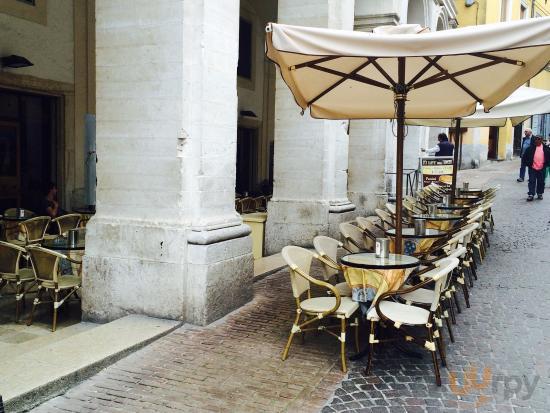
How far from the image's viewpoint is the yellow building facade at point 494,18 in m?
28.1

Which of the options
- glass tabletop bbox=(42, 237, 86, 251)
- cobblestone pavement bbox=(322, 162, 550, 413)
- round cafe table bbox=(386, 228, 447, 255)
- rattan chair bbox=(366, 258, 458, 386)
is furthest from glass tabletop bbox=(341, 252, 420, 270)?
glass tabletop bbox=(42, 237, 86, 251)

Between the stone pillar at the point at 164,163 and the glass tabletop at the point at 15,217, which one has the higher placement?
the stone pillar at the point at 164,163

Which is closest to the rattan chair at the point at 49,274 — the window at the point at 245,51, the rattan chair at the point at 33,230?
the rattan chair at the point at 33,230

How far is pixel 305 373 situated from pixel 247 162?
14.1 m

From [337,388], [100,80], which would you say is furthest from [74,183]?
[337,388]

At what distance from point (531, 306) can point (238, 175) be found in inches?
483

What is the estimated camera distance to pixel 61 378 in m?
3.62

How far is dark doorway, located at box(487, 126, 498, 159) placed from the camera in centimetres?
3238

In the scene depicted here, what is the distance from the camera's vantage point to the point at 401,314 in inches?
159

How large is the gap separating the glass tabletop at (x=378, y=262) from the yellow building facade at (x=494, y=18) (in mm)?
24947

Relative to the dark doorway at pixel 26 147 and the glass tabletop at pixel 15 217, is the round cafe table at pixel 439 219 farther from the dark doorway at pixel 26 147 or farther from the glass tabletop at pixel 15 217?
the dark doorway at pixel 26 147

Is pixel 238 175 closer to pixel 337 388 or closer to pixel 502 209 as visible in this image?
pixel 502 209

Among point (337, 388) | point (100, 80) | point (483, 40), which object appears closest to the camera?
point (483, 40)

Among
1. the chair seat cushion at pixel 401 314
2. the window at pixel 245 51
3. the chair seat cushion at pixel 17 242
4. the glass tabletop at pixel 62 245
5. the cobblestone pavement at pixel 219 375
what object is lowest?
the cobblestone pavement at pixel 219 375
